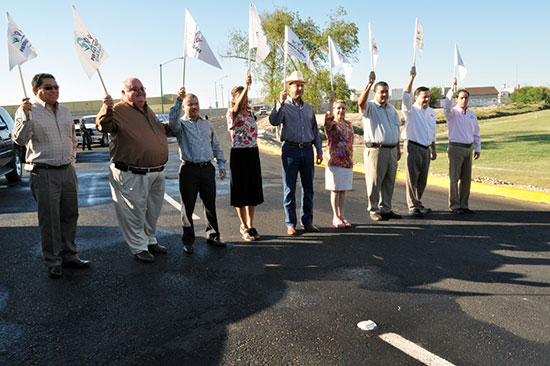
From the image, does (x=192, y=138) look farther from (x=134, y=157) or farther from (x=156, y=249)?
(x=156, y=249)

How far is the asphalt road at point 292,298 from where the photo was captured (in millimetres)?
3211

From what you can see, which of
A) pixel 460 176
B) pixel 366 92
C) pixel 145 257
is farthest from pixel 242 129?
pixel 460 176

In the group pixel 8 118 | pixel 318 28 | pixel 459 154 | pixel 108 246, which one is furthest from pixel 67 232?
pixel 318 28

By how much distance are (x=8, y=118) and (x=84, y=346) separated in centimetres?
1129

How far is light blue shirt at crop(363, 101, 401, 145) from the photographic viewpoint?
7.24m

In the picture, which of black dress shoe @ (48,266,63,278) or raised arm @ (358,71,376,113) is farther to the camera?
raised arm @ (358,71,376,113)

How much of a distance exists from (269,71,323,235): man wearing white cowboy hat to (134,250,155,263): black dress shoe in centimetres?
205

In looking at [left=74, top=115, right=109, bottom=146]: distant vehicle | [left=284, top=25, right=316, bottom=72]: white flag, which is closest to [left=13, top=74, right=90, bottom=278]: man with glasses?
[left=284, top=25, right=316, bottom=72]: white flag

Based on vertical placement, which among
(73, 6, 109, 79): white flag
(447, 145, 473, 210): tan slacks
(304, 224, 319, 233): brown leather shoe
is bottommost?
(304, 224, 319, 233): brown leather shoe

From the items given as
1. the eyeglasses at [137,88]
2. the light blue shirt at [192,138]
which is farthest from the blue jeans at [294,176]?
the eyeglasses at [137,88]

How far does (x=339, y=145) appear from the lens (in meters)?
6.84

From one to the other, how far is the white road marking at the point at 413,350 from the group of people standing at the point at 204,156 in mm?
2962

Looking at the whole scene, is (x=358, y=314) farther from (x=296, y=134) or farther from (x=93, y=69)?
(x=93, y=69)

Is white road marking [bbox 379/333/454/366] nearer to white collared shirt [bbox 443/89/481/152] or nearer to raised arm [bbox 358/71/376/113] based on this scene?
raised arm [bbox 358/71/376/113]
